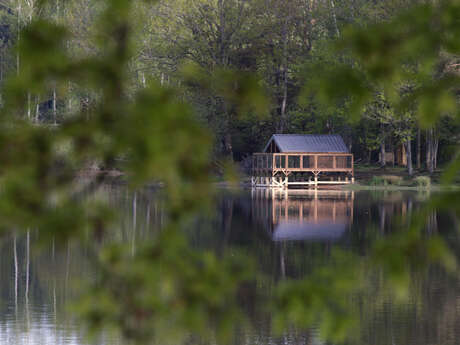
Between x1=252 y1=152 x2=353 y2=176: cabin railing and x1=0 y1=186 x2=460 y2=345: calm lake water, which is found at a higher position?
x1=252 y1=152 x2=353 y2=176: cabin railing

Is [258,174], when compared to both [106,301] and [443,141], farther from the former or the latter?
[106,301]

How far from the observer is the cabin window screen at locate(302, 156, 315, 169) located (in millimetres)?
65625

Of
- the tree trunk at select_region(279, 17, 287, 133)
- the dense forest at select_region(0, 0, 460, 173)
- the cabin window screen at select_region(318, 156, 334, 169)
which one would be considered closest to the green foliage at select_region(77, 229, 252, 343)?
the cabin window screen at select_region(318, 156, 334, 169)

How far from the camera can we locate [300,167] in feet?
216

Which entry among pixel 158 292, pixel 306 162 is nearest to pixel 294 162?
pixel 306 162

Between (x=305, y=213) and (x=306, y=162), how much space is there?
23156 millimetres

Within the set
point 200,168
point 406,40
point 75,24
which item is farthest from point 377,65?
point 75,24

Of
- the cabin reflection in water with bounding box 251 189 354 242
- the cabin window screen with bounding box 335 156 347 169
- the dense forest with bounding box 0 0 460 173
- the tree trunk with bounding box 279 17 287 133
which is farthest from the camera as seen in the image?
the tree trunk with bounding box 279 17 287 133

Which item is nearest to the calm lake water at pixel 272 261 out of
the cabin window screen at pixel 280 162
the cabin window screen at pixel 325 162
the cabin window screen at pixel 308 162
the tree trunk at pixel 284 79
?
the cabin window screen at pixel 325 162

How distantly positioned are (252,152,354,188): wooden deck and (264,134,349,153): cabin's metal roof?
0.41m

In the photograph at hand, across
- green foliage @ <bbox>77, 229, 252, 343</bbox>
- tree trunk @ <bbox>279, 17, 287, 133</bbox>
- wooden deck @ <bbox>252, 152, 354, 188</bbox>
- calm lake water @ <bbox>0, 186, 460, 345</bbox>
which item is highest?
tree trunk @ <bbox>279, 17, 287, 133</bbox>

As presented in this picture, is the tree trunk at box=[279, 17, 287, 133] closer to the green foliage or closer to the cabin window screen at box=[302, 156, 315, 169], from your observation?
the cabin window screen at box=[302, 156, 315, 169]

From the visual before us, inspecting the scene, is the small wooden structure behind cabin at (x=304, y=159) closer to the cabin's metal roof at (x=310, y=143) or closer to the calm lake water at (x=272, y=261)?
the cabin's metal roof at (x=310, y=143)

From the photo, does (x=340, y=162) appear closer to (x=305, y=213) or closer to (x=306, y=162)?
(x=306, y=162)
